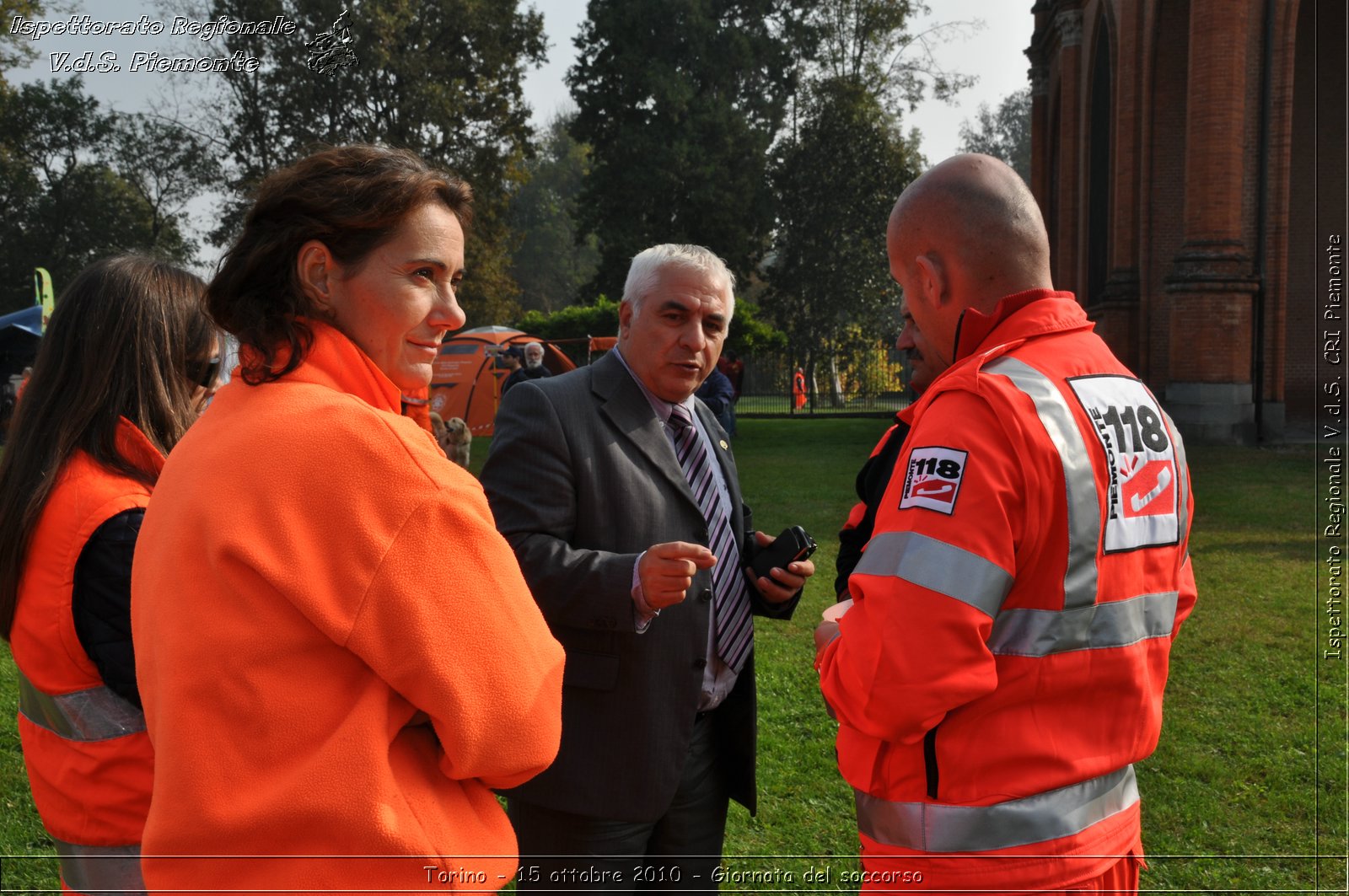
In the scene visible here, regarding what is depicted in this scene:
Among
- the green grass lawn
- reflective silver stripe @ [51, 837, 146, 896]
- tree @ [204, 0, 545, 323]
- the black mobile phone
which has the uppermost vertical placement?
tree @ [204, 0, 545, 323]

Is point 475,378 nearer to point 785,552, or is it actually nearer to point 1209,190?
point 1209,190

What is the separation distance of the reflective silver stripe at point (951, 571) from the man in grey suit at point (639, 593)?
2.12 ft

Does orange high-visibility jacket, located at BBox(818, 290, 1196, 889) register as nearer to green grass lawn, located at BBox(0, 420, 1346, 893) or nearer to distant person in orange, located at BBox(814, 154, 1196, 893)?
distant person in orange, located at BBox(814, 154, 1196, 893)

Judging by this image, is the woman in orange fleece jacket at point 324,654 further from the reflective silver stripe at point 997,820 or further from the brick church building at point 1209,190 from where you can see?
the brick church building at point 1209,190

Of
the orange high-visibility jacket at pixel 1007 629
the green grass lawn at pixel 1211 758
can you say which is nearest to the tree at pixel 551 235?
the green grass lawn at pixel 1211 758

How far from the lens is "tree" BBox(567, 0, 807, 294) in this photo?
112 feet

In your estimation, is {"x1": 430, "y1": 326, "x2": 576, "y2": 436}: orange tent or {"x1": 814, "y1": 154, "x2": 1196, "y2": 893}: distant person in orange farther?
{"x1": 430, "y1": 326, "x2": 576, "y2": 436}: orange tent

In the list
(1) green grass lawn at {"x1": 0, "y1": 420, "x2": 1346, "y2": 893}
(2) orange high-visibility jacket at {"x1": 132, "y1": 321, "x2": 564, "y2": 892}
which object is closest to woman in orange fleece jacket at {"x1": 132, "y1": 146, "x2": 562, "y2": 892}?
(2) orange high-visibility jacket at {"x1": 132, "y1": 321, "x2": 564, "y2": 892}

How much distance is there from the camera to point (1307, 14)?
18.4 meters

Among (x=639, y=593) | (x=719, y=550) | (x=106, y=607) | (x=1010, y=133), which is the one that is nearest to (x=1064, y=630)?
(x=639, y=593)

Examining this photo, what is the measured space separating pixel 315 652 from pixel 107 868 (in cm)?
121

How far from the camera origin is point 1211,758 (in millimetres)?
4996

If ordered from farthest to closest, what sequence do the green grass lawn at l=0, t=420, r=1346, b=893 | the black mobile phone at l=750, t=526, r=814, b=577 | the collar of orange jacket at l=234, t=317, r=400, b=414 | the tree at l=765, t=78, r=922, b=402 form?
the tree at l=765, t=78, r=922, b=402, the green grass lawn at l=0, t=420, r=1346, b=893, the black mobile phone at l=750, t=526, r=814, b=577, the collar of orange jacket at l=234, t=317, r=400, b=414

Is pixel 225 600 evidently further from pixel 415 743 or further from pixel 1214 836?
pixel 1214 836
